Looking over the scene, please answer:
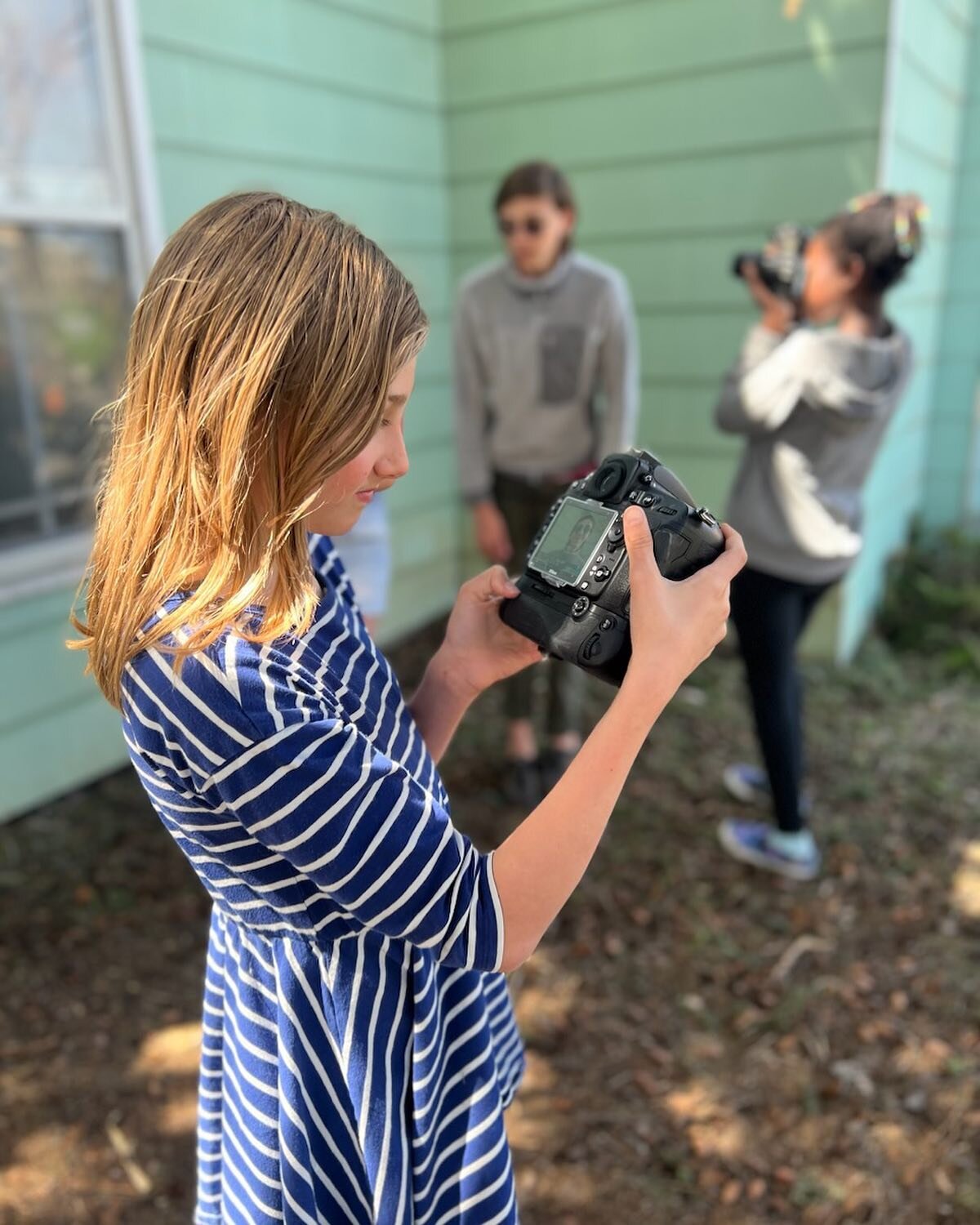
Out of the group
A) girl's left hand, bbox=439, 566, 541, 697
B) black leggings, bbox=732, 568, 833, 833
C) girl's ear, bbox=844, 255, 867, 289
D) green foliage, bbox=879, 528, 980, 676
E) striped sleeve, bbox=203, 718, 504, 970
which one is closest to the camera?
striped sleeve, bbox=203, 718, 504, 970

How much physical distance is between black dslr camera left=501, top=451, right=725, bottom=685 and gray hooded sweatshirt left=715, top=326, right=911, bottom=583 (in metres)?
1.48

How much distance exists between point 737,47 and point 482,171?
118 cm

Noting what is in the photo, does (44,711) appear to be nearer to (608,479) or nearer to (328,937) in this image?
(328,937)

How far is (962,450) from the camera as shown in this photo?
4.67 meters

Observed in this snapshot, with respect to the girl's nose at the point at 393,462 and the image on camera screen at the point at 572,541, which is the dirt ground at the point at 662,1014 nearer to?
the image on camera screen at the point at 572,541

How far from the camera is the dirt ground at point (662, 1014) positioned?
187 centimetres

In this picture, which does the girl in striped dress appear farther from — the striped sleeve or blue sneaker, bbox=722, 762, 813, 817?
blue sneaker, bbox=722, 762, 813, 817

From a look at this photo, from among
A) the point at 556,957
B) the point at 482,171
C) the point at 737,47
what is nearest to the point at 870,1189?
the point at 556,957

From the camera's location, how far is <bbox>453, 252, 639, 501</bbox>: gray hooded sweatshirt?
2.90 m

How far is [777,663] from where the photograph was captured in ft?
8.34

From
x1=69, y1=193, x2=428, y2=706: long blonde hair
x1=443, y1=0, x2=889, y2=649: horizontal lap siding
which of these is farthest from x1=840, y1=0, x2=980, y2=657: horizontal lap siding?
x1=69, y1=193, x2=428, y2=706: long blonde hair

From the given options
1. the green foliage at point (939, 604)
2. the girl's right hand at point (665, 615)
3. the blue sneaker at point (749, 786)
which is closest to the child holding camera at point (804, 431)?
the blue sneaker at point (749, 786)

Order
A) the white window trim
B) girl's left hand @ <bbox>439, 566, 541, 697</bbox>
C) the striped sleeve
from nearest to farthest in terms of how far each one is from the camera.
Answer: the striped sleeve < girl's left hand @ <bbox>439, 566, 541, 697</bbox> < the white window trim

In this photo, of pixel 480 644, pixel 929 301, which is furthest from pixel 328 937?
pixel 929 301
